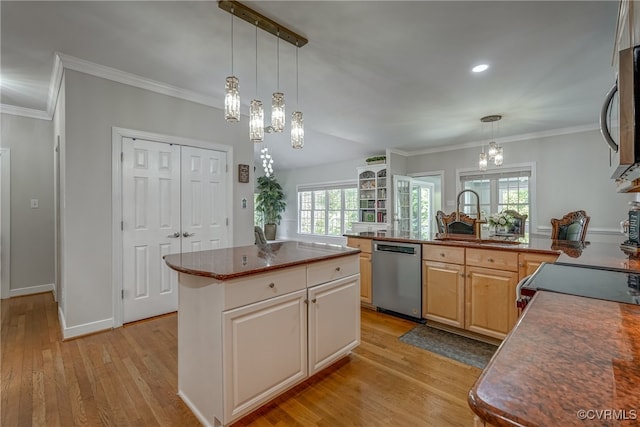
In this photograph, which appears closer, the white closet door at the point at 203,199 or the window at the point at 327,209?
the white closet door at the point at 203,199

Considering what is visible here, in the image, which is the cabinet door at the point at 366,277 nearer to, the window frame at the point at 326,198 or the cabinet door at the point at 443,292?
the cabinet door at the point at 443,292

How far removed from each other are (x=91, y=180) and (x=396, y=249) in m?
3.14

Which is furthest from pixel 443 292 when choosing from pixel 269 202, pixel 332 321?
pixel 269 202

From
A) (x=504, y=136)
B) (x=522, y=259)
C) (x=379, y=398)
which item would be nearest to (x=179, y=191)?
(x=379, y=398)

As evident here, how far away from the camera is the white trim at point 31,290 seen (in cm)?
388

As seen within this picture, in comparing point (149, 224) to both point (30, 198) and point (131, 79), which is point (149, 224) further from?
point (30, 198)

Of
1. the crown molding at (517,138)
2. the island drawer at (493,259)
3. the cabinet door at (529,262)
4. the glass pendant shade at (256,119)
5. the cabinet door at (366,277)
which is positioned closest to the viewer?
the glass pendant shade at (256,119)

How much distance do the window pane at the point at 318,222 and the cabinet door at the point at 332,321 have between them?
5.95 m

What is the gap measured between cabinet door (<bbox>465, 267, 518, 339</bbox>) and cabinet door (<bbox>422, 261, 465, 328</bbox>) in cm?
7

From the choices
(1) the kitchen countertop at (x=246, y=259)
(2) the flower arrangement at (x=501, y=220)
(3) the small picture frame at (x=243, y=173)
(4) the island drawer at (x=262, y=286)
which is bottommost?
(4) the island drawer at (x=262, y=286)

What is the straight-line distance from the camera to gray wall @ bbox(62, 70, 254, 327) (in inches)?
107

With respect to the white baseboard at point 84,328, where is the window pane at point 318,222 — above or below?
above

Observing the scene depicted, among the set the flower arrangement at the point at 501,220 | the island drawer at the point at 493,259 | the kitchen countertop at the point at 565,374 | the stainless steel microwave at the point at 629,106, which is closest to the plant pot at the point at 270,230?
the flower arrangement at the point at 501,220

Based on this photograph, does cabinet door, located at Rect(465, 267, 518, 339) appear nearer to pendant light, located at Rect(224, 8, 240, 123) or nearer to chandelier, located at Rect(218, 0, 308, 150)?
chandelier, located at Rect(218, 0, 308, 150)
